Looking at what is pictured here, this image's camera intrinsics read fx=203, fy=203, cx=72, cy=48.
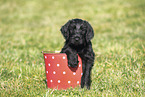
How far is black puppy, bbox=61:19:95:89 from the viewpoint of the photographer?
11.7 feet

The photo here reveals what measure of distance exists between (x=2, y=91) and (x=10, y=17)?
1313 centimetres

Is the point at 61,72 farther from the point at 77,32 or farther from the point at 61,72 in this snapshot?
the point at 77,32

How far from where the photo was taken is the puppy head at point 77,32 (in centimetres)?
358

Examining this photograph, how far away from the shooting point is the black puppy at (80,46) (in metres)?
3.57

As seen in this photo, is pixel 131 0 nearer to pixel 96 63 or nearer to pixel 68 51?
pixel 96 63

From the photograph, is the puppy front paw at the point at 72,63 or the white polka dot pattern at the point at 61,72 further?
the white polka dot pattern at the point at 61,72

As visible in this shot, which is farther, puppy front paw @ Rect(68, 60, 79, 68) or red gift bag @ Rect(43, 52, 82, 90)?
red gift bag @ Rect(43, 52, 82, 90)

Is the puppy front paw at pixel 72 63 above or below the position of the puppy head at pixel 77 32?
below

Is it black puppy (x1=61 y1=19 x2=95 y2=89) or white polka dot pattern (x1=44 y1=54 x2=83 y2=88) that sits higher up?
black puppy (x1=61 y1=19 x2=95 y2=89)

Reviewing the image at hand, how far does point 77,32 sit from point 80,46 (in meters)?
0.28

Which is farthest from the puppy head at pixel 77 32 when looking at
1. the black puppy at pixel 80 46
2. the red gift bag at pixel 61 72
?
the red gift bag at pixel 61 72

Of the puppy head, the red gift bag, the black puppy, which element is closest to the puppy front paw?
the black puppy

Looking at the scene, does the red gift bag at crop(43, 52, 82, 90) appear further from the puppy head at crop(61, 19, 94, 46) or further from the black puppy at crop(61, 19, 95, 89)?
the puppy head at crop(61, 19, 94, 46)

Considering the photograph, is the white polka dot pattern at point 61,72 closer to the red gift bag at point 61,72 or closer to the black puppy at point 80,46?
the red gift bag at point 61,72
